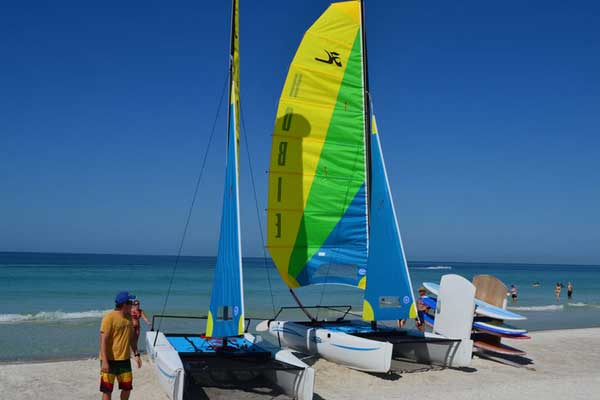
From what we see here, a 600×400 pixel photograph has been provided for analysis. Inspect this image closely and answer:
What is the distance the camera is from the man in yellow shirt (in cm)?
474

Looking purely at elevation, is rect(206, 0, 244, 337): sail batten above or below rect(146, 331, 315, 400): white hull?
above

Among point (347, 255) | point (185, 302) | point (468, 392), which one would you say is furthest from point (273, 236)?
point (185, 302)

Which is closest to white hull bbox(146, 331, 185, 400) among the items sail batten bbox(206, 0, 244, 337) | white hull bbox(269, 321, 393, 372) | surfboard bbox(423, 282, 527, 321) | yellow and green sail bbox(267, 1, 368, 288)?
sail batten bbox(206, 0, 244, 337)

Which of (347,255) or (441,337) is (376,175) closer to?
(347,255)

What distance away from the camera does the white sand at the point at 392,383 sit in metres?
6.97

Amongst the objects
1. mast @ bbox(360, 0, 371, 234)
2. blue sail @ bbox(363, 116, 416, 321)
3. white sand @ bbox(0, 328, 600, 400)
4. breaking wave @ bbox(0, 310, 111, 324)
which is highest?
mast @ bbox(360, 0, 371, 234)

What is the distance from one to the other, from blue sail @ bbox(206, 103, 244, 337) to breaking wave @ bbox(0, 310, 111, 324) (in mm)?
11842

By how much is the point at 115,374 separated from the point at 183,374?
838mm

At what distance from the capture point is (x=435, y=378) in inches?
311

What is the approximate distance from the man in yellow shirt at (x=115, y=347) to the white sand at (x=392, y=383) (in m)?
1.96

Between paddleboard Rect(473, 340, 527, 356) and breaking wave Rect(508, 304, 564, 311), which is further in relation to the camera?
breaking wave Rect(508, 304, 564, 311)

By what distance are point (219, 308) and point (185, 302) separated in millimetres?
18229

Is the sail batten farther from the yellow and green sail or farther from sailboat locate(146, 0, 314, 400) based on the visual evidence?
the yellow and green sail

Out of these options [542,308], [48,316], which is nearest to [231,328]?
[48,316]
